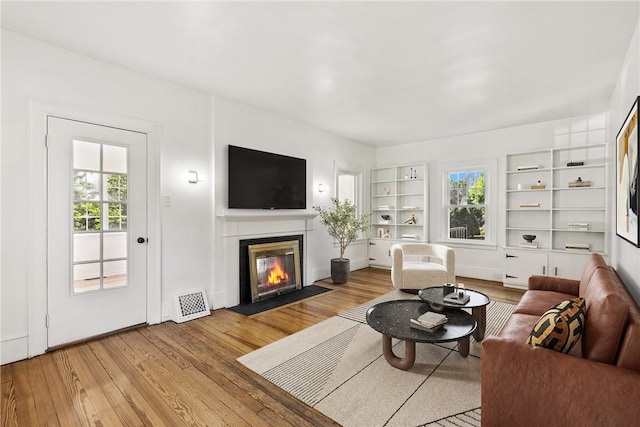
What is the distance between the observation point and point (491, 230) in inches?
217

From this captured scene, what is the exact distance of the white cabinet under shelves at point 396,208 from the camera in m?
6.29

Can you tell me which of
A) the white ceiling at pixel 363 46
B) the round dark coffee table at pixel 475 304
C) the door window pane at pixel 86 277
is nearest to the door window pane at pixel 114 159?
the white ceiling at pixel 363 46

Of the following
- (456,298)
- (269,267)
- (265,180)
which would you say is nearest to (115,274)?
(269,267)

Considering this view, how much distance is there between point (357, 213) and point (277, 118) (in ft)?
8.91

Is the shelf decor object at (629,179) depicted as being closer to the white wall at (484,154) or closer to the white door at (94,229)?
the white wall at (484,154)

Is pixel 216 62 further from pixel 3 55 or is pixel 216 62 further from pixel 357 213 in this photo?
pixel 357 213

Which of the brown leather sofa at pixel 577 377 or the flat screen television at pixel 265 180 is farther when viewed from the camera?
the flat screen television at pixel 265 180

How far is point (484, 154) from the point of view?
5543mm

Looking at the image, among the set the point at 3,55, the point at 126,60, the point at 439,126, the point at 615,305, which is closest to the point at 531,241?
the point at 439,126

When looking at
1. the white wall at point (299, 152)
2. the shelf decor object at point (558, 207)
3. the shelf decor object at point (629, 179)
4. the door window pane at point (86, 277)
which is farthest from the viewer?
the shelf decor object at point (558, 207)

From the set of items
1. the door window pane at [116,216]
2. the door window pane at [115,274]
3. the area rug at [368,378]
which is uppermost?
the door window pane at [116,216]

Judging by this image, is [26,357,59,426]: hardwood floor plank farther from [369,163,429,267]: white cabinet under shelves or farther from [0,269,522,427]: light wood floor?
[369,163,429,267]: white cabinet under shelves

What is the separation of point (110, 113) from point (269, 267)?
8.63 feet

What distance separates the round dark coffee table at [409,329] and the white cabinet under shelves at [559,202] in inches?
116
